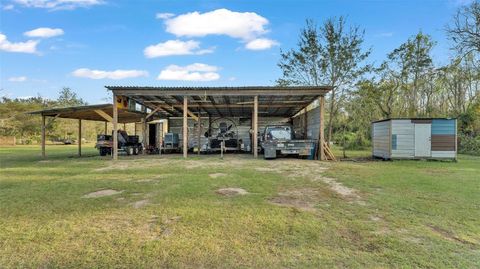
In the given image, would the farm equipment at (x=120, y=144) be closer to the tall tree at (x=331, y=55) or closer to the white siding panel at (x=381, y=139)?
the tall tree at (x=331, y=55)

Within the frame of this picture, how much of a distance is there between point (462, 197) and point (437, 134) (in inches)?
375

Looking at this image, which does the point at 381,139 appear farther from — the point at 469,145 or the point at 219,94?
the point at 469,145

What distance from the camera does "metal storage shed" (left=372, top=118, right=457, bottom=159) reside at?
1413 cm

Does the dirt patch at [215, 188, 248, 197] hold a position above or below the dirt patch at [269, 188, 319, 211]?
above

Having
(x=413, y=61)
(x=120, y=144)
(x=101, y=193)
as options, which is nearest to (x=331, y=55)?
(x=413, y=61)

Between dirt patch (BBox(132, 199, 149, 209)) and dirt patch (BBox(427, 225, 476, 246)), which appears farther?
dirt patch (BBox(132, 199, 149, 209))

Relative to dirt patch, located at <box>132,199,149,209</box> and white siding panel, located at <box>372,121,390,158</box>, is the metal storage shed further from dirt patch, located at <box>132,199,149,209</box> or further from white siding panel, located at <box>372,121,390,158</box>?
dirt patch, located at <box>132,199,149,209</box>

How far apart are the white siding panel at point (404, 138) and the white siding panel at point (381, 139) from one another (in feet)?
1.19

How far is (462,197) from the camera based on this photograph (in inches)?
236

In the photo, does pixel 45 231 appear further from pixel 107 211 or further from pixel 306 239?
pixel 306 239

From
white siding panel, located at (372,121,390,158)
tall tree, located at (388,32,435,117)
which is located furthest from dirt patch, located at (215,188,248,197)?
tall tree, located at (388,32,435,117)

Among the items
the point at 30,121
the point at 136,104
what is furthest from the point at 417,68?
the point at 30,121

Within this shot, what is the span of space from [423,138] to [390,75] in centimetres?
1139

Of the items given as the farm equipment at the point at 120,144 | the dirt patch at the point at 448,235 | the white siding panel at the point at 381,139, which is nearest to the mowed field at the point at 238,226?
the dirt patch at the point at 448,235
